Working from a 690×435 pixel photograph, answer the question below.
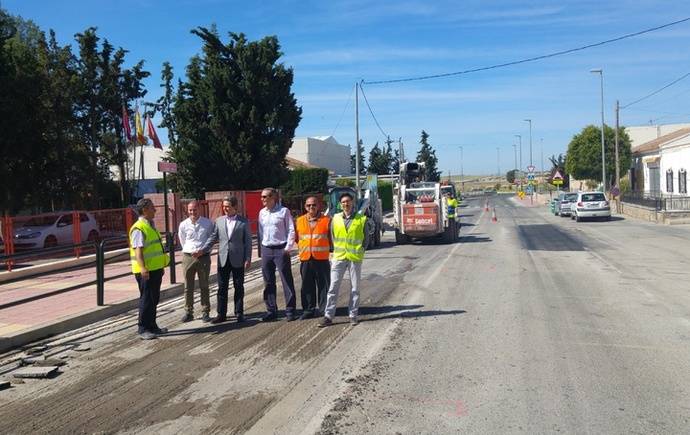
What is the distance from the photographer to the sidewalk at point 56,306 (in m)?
8.25

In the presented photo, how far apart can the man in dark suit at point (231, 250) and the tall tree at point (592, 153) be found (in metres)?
53.8

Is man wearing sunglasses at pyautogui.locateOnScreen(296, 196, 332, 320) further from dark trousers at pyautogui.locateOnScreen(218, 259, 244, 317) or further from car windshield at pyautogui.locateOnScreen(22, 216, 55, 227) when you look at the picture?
car windshield at pyautogui.locateOnScreen(22, 216, 55, 227)

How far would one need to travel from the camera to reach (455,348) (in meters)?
6.86

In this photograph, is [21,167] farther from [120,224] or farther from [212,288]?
[212,288]

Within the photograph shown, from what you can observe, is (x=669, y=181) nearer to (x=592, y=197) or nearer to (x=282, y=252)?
(x=592, y=197)

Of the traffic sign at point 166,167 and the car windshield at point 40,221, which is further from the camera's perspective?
the car windshield at point 40,221

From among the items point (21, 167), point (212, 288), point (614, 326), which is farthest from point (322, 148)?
point (614, 326)

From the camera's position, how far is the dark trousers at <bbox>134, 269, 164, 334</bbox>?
785 cm

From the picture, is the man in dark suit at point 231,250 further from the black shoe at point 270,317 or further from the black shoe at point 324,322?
the black shoe at point 324,322

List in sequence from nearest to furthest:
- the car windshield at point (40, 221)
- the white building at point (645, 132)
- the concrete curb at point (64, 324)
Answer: the concrete curb at point (64, 324) < the car windshield at point (40, 221) < the white building at point (645, 132)

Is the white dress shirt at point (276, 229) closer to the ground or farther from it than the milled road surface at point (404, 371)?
farther from it

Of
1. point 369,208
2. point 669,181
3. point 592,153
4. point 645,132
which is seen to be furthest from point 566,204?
point 645,132

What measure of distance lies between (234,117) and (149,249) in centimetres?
1853

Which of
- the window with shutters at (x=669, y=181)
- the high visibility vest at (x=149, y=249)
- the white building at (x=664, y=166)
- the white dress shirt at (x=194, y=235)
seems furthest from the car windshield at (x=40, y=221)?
the window with shutters at (x=669, y=181)
